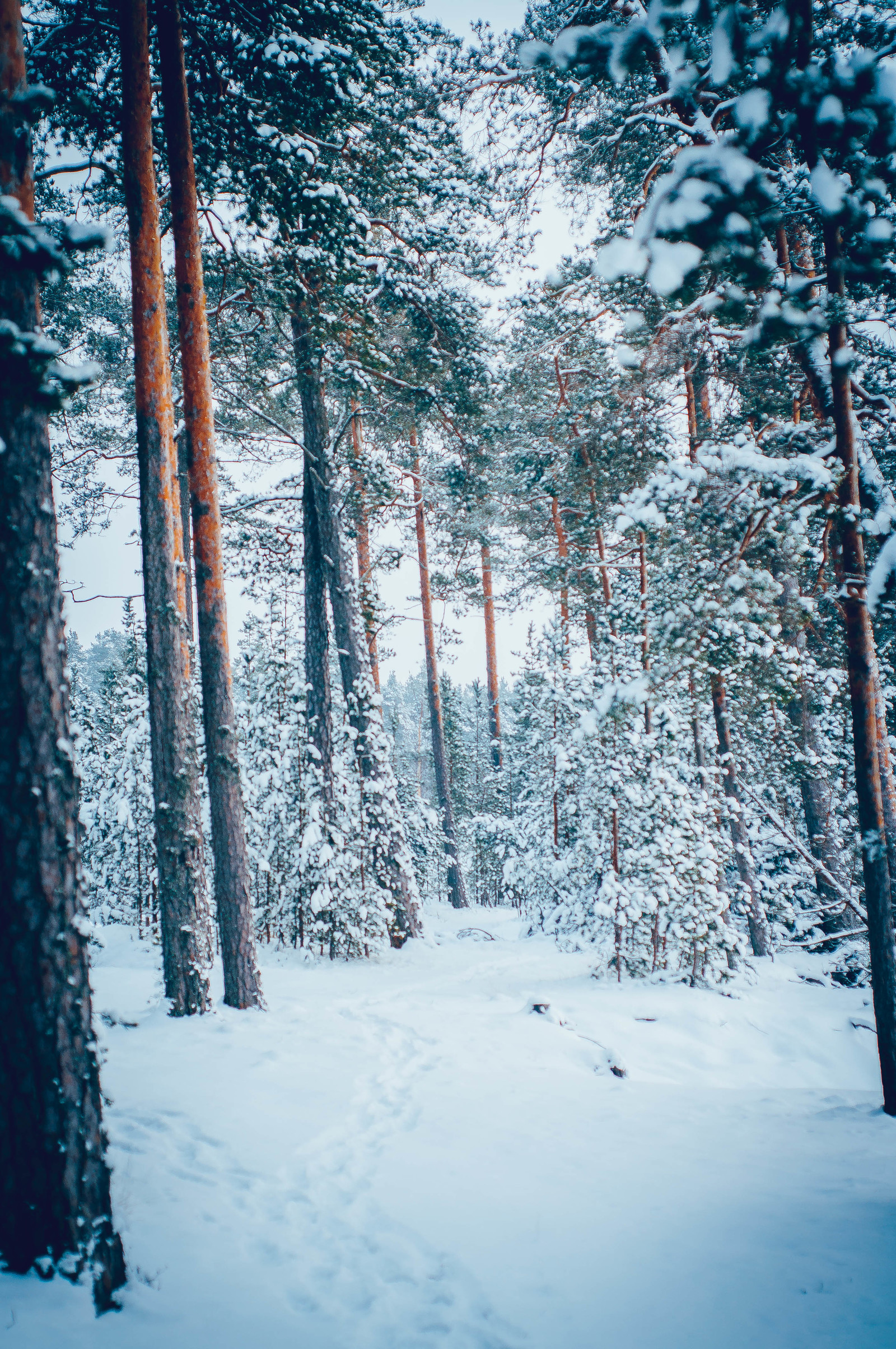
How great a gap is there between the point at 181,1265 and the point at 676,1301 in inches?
81.7

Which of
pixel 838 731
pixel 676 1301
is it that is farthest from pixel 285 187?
pixel 838 731

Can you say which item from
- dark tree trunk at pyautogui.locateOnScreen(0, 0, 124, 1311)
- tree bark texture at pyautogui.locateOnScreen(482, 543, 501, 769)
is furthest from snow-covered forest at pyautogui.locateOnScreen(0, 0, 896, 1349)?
tree bark texture at pyautogui.locateOnScreen(482, 543, 501, 769)

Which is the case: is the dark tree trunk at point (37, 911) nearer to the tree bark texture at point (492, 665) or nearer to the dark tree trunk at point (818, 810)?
the dark tree trunk at point (818, 810)

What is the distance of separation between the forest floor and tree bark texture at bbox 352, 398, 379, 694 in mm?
6334

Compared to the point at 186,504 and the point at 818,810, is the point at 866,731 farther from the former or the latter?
the point at 186,504

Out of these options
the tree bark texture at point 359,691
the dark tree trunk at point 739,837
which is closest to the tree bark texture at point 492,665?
the dark tree trunk at point 739,837

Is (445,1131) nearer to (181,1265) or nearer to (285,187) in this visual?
(181,1265)

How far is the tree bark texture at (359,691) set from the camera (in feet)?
30.8

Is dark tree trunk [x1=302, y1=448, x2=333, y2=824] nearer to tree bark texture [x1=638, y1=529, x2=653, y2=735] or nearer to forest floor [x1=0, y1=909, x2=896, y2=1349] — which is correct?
forest floor [x1=0, y1=909, x2=896, y2=1349]

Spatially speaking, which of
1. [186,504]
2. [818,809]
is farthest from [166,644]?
[818,809]

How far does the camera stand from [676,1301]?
8.15 feet

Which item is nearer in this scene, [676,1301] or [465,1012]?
[676,1301]

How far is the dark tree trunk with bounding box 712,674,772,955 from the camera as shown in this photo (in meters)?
9.55

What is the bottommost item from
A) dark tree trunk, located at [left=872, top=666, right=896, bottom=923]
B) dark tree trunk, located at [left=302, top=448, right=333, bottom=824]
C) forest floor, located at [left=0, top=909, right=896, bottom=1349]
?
forest floor, located at [left=0, top=909, right=896, bottom=1349]
